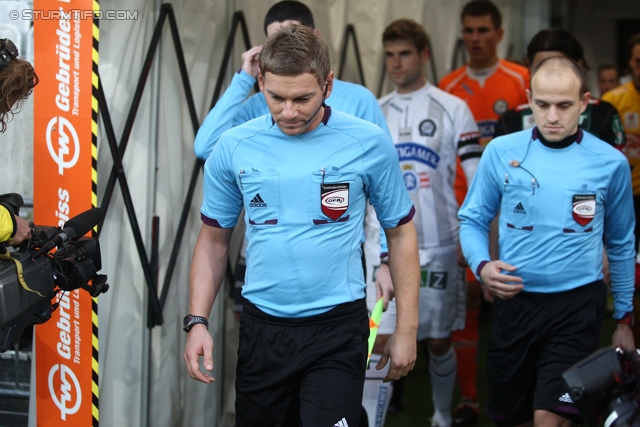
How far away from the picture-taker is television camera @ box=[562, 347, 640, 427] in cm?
213

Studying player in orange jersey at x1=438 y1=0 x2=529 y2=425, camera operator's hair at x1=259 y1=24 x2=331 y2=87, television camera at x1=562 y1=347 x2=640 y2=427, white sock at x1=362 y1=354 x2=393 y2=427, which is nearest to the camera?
television camera at x1=562 y1=347 x2=640 y2=427

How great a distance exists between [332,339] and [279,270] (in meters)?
0.28

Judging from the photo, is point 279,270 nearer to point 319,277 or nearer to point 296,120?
point 319,277

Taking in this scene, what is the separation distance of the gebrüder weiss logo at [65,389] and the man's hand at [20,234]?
2.64 ft

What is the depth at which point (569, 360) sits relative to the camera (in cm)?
333

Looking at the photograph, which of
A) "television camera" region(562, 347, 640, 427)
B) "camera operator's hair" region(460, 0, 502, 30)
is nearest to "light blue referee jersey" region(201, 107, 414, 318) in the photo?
"television camera" region(562, 347, 640, 427)

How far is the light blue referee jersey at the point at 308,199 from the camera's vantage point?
8.71ft

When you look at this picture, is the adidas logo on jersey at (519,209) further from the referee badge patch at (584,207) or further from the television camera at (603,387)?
the television camera at (603,387)

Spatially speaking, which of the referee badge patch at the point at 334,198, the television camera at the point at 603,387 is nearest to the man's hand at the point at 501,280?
the referee badge patch at the point at 334,198

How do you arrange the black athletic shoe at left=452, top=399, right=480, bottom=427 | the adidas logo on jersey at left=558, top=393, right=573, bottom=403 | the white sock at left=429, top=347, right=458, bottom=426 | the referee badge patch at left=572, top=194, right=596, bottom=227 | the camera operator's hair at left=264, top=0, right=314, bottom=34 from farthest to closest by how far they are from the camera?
the black athletic shoe at left=452, top=399, right=480, bottom=427 < the white sock at left=429, top=347, right=458, bottom=426 < the camera operator's hair at left=264, top=0, right=314, bottom=34 < the referee badge patch at left=572, top=194, right=596, bottom=227 < the adidas logo on jersey at left=558, top=393, right=573, bottom=403

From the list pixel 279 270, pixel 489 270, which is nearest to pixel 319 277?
pixel 279 270

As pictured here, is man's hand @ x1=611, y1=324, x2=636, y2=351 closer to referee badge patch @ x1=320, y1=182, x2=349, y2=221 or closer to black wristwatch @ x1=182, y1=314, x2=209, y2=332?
referee badge patch @ x1=320, y1=182, x2=349, y2=221

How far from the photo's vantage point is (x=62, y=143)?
10.9ft

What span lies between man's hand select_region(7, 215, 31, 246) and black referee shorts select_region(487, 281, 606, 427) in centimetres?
195
